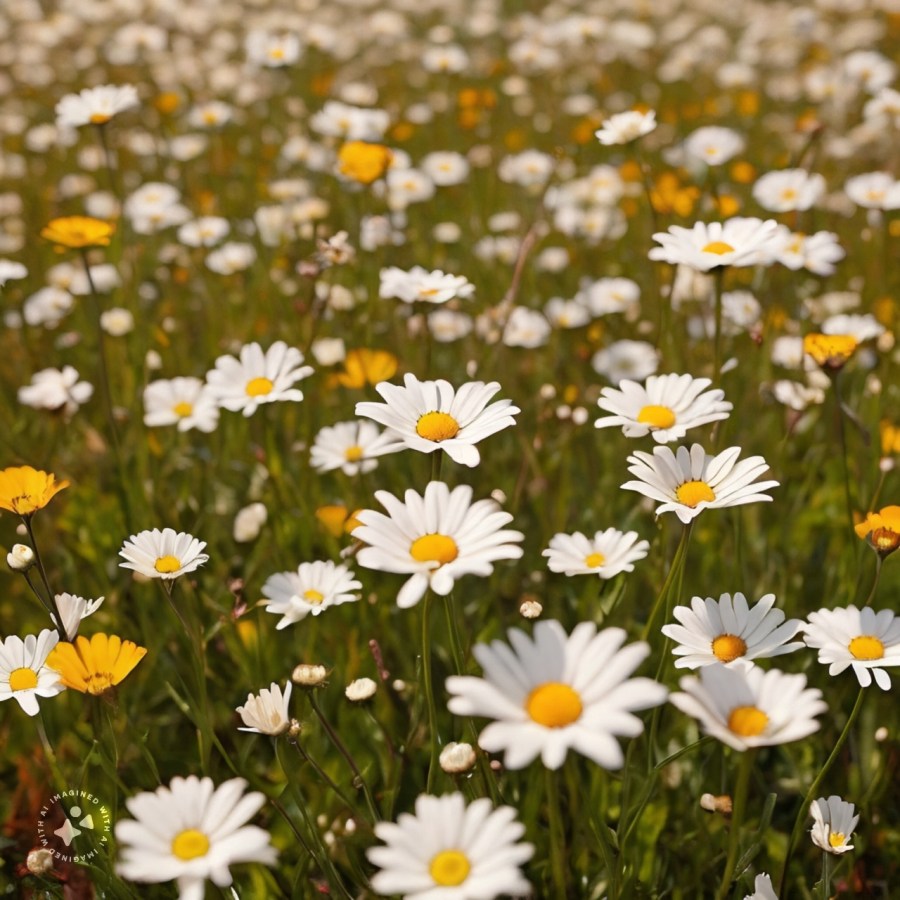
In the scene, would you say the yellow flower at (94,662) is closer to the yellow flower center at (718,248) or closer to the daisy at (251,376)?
the daisy at (251,376)

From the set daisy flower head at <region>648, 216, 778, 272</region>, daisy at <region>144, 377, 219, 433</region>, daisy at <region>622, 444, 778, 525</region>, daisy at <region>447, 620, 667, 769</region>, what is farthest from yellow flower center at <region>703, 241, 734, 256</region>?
daisy at <region>144, 377, 219, 433</region>

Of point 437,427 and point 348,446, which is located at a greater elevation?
point 437,427

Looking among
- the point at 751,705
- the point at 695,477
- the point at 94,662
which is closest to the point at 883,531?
the point at 695,477

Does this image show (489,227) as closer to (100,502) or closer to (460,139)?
(460,139)

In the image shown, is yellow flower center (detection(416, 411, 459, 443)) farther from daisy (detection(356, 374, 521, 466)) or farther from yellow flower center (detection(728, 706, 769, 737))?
yellow flower center (detection(728, 706, 769, 737))

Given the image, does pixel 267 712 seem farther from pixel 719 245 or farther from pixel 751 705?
pixel 719 245
